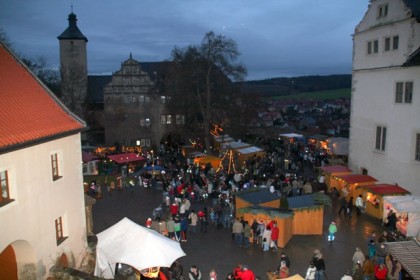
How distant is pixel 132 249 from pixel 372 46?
69.4ft

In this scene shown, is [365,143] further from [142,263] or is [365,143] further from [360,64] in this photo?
[142,263]

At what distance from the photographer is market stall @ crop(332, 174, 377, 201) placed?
74.1 ft

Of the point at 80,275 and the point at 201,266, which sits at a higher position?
the point at 80,275

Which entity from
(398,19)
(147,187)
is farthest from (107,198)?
(398,19)

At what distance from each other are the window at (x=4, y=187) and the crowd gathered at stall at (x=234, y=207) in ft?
16.9

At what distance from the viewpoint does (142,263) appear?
36.0 ft

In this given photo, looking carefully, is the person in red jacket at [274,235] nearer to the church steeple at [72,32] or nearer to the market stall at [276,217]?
the market stall at [276,217]

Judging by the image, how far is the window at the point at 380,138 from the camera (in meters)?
24.3

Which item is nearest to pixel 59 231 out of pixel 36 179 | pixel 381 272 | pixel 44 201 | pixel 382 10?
pixel 44 201

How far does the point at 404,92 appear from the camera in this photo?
72.4ft

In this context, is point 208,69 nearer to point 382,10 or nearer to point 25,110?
point 382,10

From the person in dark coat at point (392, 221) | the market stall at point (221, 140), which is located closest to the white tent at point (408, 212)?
the person in dark coat at point (392, 221)

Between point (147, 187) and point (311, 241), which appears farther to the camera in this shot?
point (147, 187)

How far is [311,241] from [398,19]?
574 inches
